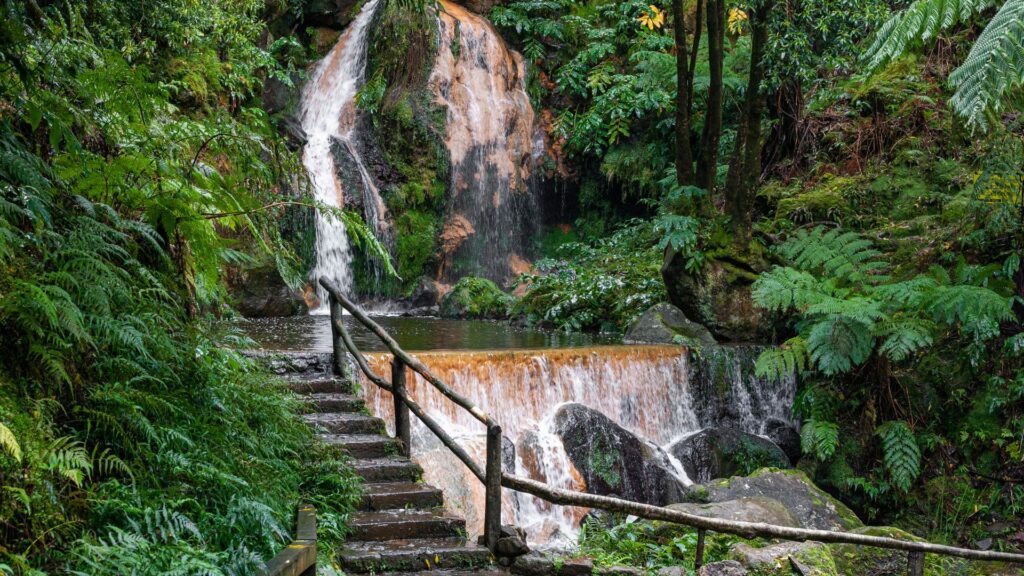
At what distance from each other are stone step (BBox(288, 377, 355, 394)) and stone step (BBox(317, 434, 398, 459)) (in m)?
0.77

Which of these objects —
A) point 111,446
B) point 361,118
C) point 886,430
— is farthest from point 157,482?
point 361,118

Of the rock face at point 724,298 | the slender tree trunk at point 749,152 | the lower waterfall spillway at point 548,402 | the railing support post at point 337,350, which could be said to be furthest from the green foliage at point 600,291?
the railing support post at point 337,350

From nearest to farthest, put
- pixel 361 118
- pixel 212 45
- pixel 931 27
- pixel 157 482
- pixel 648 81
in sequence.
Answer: pixel 157 482 → pixel 931 27 → pixel 212 45 → pixel 648 81 → pixel 361 118

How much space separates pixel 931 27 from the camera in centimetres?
708

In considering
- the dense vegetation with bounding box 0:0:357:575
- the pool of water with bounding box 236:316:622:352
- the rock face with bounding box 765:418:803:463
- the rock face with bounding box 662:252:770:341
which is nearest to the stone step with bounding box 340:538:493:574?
the dense vegetation with bounding box 0:0:357:575

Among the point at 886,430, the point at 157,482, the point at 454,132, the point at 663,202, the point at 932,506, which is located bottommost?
the point at 932,506

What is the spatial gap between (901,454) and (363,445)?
611 cm

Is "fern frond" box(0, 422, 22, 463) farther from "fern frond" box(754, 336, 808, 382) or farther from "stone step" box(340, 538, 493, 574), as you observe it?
"fern frond" box(754, 336, 808, 382)

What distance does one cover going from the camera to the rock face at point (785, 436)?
34.7 feet

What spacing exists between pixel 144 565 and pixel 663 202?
1416cm

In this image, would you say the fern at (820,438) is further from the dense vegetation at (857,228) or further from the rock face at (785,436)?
the rock face at (785,436)

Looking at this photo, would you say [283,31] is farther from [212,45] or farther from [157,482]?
[157,482]

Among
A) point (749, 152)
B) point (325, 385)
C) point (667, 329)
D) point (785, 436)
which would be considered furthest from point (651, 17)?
point (325, 385)

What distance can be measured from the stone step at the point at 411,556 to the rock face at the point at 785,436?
658 centimetres
